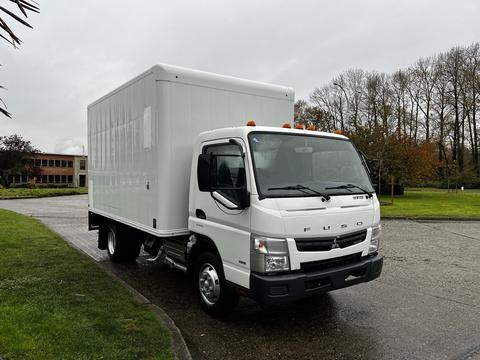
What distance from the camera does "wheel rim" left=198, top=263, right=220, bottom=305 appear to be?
15.6 ft

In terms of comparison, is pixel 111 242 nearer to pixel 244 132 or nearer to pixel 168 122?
pixel 168 122

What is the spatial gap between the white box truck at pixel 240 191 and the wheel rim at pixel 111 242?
1421mm

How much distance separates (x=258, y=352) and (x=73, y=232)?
9.96 metres

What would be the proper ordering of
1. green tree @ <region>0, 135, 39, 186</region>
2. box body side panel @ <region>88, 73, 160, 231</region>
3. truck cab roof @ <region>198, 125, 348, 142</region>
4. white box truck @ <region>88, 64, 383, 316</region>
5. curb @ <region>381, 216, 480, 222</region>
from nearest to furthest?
white box truck @ <region>88, 64, 383, 316</region>
truck cab roof @ <region>198, 125, 348, 142</region>
box body side panel @ <region>88, 73, 160, 231</region>
curb @ <region>381, 216, 480, 222</region>
green tree @ <region>0, 135, 39, 186</region>

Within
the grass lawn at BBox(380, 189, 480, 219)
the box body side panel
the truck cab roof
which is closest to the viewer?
the truck cab roof

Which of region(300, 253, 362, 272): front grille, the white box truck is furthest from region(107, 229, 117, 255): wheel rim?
region(300, 253, 362, 272): front grille

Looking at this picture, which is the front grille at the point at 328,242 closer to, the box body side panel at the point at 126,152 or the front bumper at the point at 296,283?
the front bumper at the point at 296,283

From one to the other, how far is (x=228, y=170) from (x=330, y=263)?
5.15ft

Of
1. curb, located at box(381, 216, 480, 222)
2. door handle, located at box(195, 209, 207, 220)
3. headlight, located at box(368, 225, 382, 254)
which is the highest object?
door handle, located at box(195, 209, 207, 220)

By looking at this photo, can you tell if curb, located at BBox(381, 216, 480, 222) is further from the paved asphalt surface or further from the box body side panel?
the box body side panel

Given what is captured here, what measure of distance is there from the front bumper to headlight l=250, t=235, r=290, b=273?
0.09 metres

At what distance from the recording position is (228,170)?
4.55 metres

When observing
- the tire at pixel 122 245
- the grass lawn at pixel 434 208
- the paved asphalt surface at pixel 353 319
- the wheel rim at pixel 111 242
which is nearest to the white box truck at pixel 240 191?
the paved asphalt surface at pixel 353 319

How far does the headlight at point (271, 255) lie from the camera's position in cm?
401
